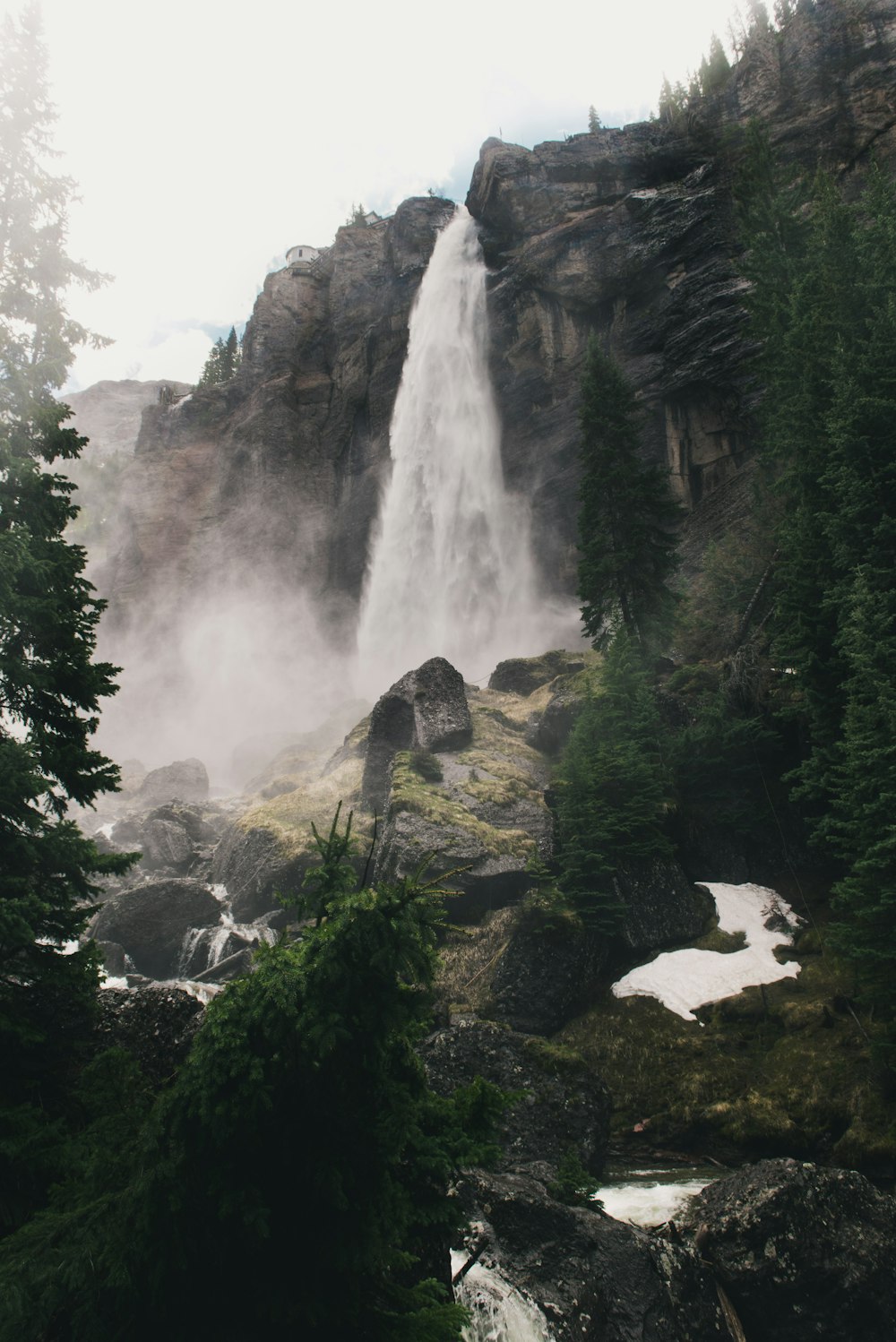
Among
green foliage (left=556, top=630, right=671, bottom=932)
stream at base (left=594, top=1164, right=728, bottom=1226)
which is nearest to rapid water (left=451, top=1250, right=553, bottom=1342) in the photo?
stream at base (left=594, top=1164, right=728, bottom=1226)

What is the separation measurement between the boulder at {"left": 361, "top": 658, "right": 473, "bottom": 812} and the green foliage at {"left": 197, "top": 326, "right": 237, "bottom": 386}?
196ft

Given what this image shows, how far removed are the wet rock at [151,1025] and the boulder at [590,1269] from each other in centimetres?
316

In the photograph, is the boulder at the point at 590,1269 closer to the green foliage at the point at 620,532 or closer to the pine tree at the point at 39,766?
the pine tree at the point at 39,766

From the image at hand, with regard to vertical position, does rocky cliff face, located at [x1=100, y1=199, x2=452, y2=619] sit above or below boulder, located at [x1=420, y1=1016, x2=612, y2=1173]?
above

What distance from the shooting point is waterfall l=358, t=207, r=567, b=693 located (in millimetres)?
43594

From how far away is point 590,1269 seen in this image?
7.04 meters

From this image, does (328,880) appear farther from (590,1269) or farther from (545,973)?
(545,973)

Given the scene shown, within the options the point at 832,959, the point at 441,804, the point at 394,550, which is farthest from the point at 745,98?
the point at 832,959

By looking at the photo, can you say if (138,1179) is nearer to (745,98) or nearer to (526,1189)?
(526,1189)

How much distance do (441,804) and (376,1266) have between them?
1558 cm

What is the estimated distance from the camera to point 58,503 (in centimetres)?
870

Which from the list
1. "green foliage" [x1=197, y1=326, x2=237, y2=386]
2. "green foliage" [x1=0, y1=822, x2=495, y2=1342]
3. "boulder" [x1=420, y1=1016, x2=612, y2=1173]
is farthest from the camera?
"green foliage" [x1=197, y1=326, x2=237, y2=386]

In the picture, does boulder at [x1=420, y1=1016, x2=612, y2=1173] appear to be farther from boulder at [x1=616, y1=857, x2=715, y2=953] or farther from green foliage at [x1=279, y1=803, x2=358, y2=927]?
green foliage at [x1=279, y1=803, x2=358, y2=927]

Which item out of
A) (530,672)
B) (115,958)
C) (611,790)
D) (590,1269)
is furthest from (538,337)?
(590,1269)
